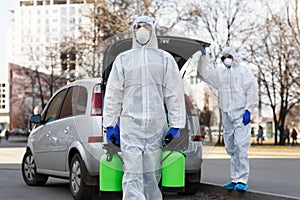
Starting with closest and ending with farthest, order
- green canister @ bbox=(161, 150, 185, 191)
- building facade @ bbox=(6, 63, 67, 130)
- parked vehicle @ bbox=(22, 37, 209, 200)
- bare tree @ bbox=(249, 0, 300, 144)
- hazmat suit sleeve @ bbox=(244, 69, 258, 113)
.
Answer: green canister @ bbox=(161, 150, 185, 191), parked vehicle @ bbox=(22, 37, 209, 200), hazmat suit sleeve @ bbox=(244, 69, 258, 113), bare tree @ bbox=(249, 0, 300, 144), building facade @ bbox=(6, 63, 67, 130)

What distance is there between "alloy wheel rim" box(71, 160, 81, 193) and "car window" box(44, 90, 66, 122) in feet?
4.86

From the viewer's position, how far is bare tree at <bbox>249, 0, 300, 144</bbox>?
41688mm

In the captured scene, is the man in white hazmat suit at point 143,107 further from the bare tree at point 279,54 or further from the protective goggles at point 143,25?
the bare tree at point 279,54

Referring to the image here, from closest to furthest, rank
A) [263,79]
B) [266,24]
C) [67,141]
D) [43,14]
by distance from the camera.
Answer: [67,141]
[266,24]
[263,79]
[43,14]

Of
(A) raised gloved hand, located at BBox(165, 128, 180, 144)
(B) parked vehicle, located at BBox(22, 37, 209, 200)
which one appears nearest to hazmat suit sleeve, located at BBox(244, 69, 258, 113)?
(B) parked vehicle, located at BBox(22, 37, 209, 200)

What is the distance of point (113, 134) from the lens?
19.4ft

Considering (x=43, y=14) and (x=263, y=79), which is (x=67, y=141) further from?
(x=43, y=14)

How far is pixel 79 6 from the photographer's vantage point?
39.4 m

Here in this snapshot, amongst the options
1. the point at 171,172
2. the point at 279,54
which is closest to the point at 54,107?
the point at 171,172

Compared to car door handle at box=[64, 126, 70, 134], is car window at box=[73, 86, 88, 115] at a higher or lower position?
higher

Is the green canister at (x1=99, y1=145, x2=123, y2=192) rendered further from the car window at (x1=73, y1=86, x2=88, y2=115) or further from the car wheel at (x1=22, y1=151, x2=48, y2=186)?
Answer: the car wheel at (x1=22, y1=151, x2=48, y2=186)

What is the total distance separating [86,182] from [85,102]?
3.70ft

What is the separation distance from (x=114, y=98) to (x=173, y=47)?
1.72m

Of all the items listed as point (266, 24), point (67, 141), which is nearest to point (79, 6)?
point (266, 24)
